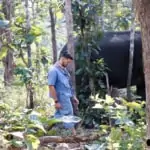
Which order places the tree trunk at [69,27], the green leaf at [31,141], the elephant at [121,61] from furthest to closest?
the elephant at [121,61]
the tree trunk at [69,27]
the green leaf at [31,141]

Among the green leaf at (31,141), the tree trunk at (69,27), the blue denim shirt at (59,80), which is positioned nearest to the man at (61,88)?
the blue denim shirt at (59,80)

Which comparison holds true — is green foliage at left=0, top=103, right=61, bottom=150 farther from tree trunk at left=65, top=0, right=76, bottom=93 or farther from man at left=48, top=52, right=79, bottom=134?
tree trunk at left=65, top=0, right=76, bottom=93

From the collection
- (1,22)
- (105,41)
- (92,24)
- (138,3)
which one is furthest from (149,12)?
(105,41)

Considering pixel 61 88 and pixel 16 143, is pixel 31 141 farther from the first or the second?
pixel 61 88

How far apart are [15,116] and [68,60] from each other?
4.06m

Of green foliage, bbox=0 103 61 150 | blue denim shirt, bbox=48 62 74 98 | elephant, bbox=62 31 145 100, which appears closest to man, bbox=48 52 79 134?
blue denim shirt, bbox=48 62 74 98

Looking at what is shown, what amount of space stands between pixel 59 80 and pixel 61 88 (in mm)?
147

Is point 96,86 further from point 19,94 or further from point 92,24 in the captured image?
point 19,94

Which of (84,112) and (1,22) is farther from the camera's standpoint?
(84,112)

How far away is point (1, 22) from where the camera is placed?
2.37 m

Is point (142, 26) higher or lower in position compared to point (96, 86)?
higher

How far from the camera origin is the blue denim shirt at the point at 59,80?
21.3 ft

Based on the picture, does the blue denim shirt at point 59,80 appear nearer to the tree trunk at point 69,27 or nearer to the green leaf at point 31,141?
the tree trunk at point 69,27

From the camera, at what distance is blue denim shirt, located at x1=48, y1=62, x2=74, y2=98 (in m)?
6.48
